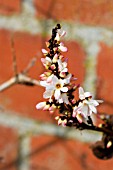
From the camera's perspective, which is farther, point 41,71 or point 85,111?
point 41,71

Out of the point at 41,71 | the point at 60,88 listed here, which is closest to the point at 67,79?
the point at 60,88

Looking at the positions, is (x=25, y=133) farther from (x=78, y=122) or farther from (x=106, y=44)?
(x=78, y=122)

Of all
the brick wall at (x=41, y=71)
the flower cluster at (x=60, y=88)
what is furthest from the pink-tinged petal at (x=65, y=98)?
the brick wall at (x=41, y=71)

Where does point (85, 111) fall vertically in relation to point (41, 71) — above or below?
below

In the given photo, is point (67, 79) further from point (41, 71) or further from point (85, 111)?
point (41, 71)

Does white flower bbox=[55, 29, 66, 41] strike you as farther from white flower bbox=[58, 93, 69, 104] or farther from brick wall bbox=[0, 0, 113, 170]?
brick wall bbox=[0, 0, 113, 170]

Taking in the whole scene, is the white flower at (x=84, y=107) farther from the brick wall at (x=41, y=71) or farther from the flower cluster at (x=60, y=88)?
the brick wall at (x=41, y=71)

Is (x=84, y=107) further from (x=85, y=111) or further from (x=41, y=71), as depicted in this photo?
(x=41, y=71)
